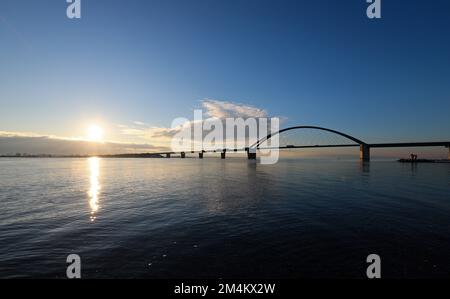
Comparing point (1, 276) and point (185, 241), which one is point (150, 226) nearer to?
point (185, 241)

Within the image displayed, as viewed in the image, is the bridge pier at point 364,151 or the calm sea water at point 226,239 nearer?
the calm sea water at point 226,239

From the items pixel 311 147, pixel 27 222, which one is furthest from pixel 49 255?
pixel 311 147

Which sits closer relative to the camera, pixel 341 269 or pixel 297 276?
pixel 297 276

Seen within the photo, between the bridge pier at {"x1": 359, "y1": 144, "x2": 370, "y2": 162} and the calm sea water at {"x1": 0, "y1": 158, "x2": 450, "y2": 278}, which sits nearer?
the calm sea water at {"x1": 0, "y1": 158, "x2": 450, "y2": 278}

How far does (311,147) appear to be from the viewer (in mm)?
166500

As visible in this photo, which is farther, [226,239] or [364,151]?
[364,151]

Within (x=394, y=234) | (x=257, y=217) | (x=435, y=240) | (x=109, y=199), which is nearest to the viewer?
(x=435, y=240)

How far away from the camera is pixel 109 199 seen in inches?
899

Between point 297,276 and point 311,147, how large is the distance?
16924 cm
